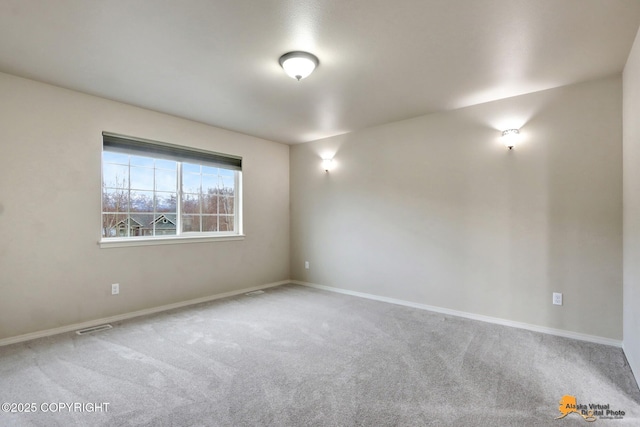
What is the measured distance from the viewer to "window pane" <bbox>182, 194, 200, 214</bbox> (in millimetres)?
4379

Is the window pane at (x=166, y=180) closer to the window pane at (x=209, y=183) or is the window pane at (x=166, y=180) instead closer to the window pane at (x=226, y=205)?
the window pane at (x=209, y=183)

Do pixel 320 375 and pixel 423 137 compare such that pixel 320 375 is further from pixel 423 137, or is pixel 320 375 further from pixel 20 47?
pixel 20 47

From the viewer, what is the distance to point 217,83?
10.2 ft

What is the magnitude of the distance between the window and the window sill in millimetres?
50

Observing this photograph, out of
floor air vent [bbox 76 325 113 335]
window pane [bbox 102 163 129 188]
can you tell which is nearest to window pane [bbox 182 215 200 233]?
window pane [bbox 102 163 129 188]

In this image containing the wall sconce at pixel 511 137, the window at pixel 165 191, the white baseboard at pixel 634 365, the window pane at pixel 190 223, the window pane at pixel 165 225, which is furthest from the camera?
the window pane at pixel 190 223

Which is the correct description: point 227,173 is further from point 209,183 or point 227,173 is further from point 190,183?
point 190,183

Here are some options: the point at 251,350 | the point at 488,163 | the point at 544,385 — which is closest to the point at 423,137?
the point at 488,163

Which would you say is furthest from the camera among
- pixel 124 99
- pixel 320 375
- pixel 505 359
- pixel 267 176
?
pixel 267 176

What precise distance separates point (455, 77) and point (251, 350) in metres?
3.13

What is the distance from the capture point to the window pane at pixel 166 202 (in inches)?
162

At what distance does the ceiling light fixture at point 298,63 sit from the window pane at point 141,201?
2.49 metres

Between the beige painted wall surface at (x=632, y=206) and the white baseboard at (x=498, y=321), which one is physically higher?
the beige painted wall surface at (x=632, y=206)

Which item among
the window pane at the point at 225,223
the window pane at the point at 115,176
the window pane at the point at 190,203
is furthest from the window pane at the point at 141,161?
the window pane at the point at 225,223
